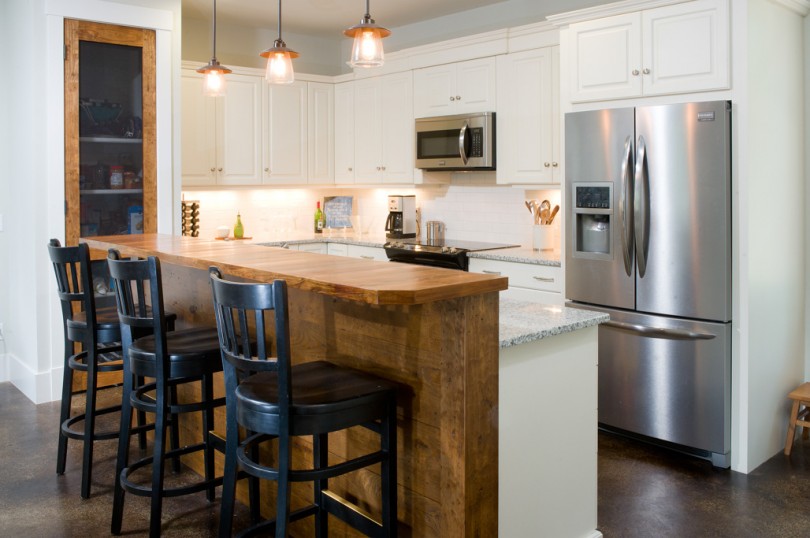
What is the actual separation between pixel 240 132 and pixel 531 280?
2.77 metres

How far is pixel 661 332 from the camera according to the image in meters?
3.68

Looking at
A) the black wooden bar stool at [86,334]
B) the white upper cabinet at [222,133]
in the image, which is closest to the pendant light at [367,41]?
the black wooden bar stool at [86,334]

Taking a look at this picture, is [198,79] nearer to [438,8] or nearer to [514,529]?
[438,8]

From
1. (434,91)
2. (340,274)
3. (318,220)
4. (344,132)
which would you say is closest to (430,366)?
(340,274)

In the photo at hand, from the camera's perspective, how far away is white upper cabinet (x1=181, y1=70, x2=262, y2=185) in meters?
5.61

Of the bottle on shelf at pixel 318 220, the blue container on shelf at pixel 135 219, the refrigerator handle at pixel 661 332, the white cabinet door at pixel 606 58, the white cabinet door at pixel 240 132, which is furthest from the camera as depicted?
the bottle on shelf at pixel 318 220

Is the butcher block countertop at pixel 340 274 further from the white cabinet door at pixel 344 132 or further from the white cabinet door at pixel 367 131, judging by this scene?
the white cabinet door at pixel 344 132

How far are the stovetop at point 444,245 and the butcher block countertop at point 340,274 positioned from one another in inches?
83.4

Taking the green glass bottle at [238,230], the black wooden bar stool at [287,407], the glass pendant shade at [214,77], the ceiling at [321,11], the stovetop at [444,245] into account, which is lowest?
the black wooden bar stool at [287,407]

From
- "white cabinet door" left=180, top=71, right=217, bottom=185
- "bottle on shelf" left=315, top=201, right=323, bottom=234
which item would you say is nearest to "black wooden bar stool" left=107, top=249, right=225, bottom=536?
"white cabinet door" left=180, top=71, right=217, bottom=185

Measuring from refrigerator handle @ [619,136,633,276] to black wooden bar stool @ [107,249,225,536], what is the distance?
2.12 m

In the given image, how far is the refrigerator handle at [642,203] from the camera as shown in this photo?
366cm

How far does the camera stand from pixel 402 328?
221 cm

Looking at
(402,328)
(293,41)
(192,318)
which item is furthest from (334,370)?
(293,41)
